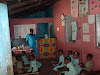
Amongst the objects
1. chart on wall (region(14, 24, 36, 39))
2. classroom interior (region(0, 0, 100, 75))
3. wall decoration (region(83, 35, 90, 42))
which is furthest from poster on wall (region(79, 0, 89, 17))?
chart on wall (region(14, 24, 36, 39))

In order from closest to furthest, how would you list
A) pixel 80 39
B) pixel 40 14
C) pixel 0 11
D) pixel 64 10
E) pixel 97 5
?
1. pixel 0 11
2. pixel 97 5
3. pixel 80 39
4. pixel 64 10
5. pixel 40 14

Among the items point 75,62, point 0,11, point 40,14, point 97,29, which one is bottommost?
point 75,62

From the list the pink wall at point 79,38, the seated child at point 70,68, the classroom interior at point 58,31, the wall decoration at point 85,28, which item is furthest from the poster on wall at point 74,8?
the seated child at point 70,68

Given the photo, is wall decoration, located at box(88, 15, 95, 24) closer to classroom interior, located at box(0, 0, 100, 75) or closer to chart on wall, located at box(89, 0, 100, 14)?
classroom interior, located at box(0, 0, 100, 75)

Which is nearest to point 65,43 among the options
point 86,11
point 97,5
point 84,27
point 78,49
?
point 78,49

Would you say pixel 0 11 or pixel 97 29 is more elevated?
pixel 0 11

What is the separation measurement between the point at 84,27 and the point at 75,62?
1066mm

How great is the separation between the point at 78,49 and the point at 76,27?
73 centimetres

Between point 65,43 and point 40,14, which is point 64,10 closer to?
point 65,43

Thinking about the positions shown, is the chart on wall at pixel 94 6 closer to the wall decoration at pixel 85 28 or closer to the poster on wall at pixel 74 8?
the wall decoration at pixel 85 28

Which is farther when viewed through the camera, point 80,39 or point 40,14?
point 40,14

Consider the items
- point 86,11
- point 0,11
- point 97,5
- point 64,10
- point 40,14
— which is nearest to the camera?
point 0,11

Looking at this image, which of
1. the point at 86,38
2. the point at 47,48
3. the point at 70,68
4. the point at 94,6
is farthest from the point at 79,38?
the point at 47,48

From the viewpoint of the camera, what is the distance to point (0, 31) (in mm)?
1815
